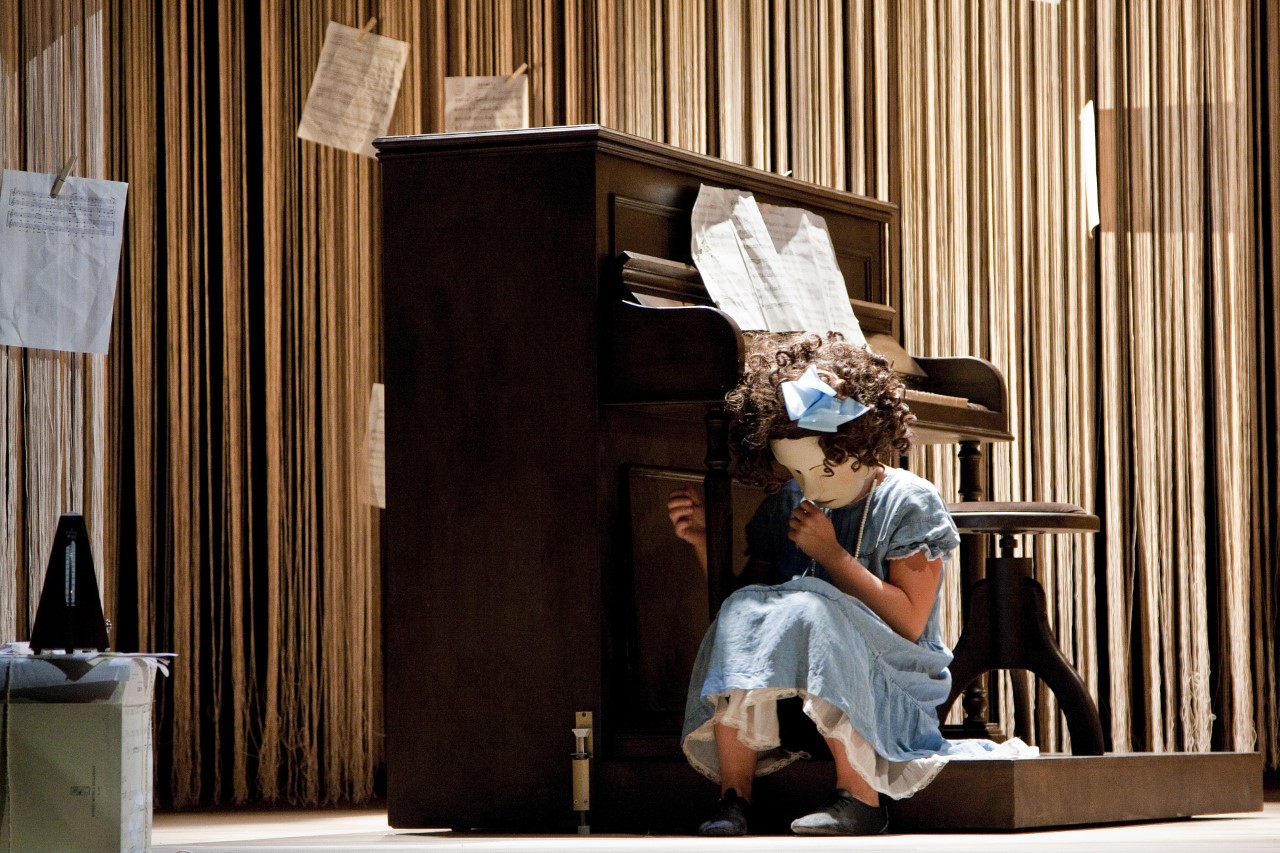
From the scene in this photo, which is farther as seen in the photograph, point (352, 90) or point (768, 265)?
point (352, 90)

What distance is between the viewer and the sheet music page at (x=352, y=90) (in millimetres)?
4879

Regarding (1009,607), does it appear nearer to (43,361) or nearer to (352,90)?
(43,361)

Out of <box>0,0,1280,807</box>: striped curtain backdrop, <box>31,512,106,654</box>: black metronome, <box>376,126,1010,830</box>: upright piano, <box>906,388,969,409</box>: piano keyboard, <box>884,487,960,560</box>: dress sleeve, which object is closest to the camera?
<box>31,512,106,654</box>: black metronome

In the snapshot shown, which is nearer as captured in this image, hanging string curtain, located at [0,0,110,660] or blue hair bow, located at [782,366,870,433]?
blue hair bow, located at [782,366,870,433]

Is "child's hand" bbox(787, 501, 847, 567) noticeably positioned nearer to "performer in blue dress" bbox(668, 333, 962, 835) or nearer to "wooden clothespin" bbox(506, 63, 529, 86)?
"performer in blue dress" bbox(668, 333, 962, 835)

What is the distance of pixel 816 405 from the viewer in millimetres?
3076

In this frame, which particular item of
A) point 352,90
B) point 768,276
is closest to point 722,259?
point 768,276

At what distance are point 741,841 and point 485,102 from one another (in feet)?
8.72

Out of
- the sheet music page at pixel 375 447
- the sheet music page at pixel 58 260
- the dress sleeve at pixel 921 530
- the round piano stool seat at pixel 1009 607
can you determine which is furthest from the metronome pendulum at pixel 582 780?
the sheet music page at pixel 375 447

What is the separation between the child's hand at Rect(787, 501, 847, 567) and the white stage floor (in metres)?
0.45

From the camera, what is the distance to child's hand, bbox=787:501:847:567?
306 centimetres

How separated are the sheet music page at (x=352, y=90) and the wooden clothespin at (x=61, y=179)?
987 mm

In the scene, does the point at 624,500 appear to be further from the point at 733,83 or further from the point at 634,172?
the point at 733,83

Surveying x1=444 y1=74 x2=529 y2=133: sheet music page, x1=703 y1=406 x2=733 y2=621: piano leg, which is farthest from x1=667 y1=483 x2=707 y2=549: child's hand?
x1=444 y1=74 x2=529 y2=133: sheet music page
